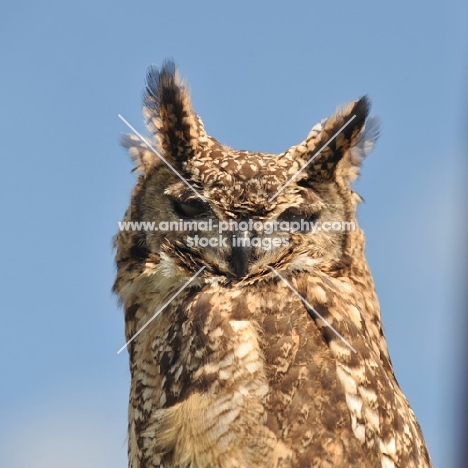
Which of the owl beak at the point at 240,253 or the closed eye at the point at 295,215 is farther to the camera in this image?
the closed eye at the point at 295,215

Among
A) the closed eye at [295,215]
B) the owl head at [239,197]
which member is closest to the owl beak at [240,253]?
the owl head at [239,197]

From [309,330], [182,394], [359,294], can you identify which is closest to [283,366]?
[309,330]

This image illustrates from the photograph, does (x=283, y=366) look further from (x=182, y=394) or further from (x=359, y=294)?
(x=359, y=294)

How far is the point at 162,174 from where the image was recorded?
364 cm

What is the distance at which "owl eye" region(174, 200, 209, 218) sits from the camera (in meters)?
3.39

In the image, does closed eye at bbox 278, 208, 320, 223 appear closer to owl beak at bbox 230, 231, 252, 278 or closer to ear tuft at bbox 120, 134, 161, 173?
owl beak at bbox 230, 231, 252, 278

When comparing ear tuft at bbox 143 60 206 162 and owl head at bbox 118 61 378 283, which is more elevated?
ear tuft at bbox 143 60 206 162

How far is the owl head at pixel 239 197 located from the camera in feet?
10.9

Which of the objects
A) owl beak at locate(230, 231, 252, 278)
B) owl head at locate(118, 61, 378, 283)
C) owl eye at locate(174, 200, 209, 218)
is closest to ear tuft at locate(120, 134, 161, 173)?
owl head at locate(118, 61, 378, 283)

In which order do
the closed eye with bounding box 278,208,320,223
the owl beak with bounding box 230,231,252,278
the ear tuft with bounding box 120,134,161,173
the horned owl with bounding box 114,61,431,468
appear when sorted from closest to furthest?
the horned owl with bounding box 114,61,431,468, the owl beak with bounding box 230,231,252,278, the closed eye with bounding box 278,208,320,223, the ear tuft with bounding box 120,134,161,173

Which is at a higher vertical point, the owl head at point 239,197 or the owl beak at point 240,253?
the owl head at point 239,197

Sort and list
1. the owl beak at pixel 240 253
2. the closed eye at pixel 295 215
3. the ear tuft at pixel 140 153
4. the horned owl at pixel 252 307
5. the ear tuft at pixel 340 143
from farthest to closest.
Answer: the ear tuft at pixel 140 153 < the ear tuft at pixel 340 143 < the closed eye at pixel 295 215 < the owl beak at pixel 240 253 < the horned owl at pixel 252 307

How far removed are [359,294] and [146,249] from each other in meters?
0.98

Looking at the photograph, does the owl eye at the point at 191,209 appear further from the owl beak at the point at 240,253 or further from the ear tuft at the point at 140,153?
the ear tuft at the point at 140,153
